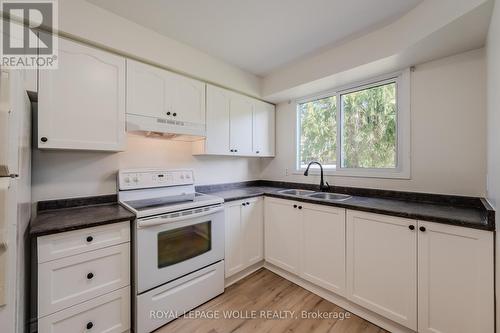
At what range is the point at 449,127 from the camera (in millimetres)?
1767

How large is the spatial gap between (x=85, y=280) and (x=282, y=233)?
1717 mm

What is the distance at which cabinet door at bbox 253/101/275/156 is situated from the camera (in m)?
2.89

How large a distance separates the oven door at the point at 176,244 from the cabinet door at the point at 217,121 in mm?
731

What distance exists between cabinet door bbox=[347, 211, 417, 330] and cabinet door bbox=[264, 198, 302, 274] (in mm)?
541

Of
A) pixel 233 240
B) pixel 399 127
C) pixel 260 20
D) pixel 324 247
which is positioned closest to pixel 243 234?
pixel 233 240

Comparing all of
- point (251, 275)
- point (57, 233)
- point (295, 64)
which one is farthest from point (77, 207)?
point (295, 64)

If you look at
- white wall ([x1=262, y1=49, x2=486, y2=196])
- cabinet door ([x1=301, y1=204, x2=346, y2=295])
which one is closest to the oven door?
cabinet door ([x1=301, y1=204, x2=346, y2=295])

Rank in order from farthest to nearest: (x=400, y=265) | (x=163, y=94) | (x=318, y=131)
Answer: (x=318, y=131), (x=163, y=94), (x=400, y=265)

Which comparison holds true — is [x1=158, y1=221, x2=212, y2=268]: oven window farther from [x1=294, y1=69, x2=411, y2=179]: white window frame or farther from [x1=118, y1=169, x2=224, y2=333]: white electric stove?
[x1=294, y1=69, x2=411, y2=179]: white window frame

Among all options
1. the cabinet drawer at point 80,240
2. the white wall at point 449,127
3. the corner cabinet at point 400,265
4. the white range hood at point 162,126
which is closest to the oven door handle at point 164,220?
the cabinet drawer at point 80,240

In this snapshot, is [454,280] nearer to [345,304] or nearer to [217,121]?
[345,304]

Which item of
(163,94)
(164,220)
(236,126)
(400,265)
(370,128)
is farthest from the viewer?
(236,126)

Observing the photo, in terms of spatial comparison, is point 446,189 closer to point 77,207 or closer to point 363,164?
point 363,164
